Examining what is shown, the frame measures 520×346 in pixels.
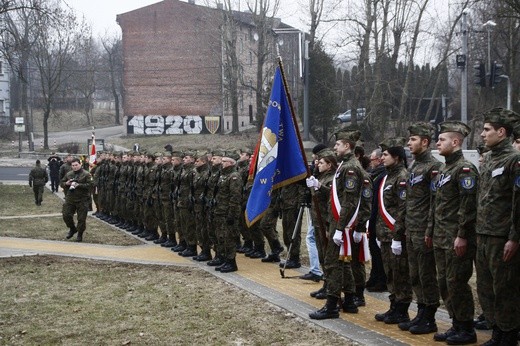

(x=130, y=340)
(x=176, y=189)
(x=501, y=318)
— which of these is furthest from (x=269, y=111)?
(x=176, y=189)

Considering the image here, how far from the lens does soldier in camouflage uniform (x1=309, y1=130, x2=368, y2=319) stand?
863 cm

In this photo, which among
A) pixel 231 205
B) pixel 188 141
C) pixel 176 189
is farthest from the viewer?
pixel 188 141

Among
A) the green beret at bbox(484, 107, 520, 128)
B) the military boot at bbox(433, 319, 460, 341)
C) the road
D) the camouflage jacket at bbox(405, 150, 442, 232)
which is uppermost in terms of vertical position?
the green beret at bbox(484, 107, 520, 128)

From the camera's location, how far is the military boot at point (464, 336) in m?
7.48

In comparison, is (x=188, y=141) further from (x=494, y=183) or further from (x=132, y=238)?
(x=494, y=183)

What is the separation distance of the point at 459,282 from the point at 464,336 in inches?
23.4

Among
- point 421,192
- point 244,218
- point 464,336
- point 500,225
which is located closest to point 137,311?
point 421,192

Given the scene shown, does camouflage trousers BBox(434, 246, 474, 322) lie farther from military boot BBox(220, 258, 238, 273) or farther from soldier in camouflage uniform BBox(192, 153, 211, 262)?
soldier in camouflage uniform BBox(192, 153, 211, 262)

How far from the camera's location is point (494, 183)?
6906mm

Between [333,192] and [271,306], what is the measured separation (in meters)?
1.87

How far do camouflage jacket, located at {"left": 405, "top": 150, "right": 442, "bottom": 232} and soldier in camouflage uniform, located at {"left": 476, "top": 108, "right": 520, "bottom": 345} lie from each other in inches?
38.8

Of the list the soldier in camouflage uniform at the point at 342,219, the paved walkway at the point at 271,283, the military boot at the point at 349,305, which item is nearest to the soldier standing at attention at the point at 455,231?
the paved walkway at the point at 271,283

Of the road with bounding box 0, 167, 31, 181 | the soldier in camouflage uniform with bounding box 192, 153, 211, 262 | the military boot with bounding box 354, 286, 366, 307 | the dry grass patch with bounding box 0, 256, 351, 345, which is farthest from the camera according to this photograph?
the road with bounding box 0, 167, 31, 181

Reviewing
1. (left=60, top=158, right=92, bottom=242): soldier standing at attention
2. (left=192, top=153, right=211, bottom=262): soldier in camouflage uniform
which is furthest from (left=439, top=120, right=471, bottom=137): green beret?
(left=60, top=158, right=92, bottom=242): soldier standing at attention
